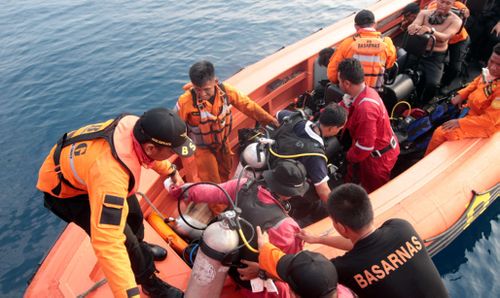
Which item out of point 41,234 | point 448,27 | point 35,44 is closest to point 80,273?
point 41,234

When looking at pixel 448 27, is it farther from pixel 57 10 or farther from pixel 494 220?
pixel 57 10

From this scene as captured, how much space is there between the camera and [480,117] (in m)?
2.74

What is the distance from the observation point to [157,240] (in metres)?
2.30

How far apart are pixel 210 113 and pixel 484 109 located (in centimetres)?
241

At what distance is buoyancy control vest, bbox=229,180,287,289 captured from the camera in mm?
1731

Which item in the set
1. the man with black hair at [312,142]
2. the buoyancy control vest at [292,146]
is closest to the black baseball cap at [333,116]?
the man with black hair at [312,142]

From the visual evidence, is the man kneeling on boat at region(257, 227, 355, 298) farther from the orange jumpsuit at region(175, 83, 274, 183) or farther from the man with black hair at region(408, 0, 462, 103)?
the man with black hair at region(408, 0, 462, 103)

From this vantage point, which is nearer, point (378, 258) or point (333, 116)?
point (378, 258)

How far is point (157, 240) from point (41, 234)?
8.55 feet

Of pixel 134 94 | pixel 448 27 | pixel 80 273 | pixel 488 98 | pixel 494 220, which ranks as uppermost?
pixel 448 27

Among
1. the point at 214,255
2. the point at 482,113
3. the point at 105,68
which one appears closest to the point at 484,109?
the point at 482,113

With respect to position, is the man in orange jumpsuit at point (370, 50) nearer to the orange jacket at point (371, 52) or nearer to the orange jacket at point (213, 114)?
the orange jacket at point (371, 52)

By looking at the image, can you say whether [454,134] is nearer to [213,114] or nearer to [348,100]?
[348,100]

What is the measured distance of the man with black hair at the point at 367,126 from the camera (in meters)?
2.53
